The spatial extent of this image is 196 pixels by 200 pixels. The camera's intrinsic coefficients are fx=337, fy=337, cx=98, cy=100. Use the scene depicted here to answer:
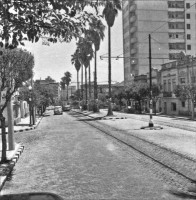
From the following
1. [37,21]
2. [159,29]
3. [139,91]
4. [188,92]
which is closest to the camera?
[37,21]

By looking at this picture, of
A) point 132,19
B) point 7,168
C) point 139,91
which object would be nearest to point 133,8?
point 132,19

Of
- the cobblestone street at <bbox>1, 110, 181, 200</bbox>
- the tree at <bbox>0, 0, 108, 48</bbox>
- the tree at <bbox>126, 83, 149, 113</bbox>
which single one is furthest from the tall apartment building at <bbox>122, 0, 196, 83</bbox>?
the tree at <bbox>0, 0, 108, 48</bbox>

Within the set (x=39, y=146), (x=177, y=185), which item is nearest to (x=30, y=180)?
(x=177, y=185)

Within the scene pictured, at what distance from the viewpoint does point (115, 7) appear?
4906mm

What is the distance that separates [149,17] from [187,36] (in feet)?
36.4

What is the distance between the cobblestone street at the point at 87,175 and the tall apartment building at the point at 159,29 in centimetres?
7433

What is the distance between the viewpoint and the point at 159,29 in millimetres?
88562

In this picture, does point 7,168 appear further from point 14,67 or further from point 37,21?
point 37,21

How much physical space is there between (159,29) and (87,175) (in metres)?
83.2

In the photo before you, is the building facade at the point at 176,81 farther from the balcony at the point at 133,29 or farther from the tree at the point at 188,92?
the balcony at the point at 133,29

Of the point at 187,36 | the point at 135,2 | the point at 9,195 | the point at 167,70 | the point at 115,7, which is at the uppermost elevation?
the point at 135,2

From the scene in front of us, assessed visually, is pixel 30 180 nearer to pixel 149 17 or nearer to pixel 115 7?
pixel 115 7

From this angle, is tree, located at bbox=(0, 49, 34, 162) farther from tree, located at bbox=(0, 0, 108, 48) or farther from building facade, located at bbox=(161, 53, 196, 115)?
building facade, located at bbox=(161, 53, 196, 115)

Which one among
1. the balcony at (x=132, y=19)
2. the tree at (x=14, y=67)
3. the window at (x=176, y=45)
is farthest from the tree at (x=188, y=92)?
the window at (x=176, y=45)
